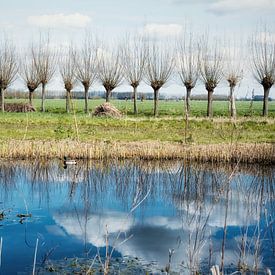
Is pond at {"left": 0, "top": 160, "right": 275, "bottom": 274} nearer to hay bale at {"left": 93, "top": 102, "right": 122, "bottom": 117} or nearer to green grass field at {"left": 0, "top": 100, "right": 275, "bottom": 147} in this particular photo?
green grass field at {"left": 0, "top": 100, "right": 275, "bottom": 147}

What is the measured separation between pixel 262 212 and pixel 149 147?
25.9 ft

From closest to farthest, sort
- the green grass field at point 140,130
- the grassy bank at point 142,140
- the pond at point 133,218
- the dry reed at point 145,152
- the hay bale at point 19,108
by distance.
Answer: the pond at point 133,218 < the dry reed at point 145,152 < the grassy bank at point 142,140 < the green grass field at point 140,130 < the hay bale at point 19,108

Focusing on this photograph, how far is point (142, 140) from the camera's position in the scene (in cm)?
2350

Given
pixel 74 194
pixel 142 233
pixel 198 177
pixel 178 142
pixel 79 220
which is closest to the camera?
pixel 142 233

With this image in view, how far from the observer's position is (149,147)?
20031mm

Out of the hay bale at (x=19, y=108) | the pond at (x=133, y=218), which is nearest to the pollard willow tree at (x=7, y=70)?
the hay bale at (x=19, y=108)

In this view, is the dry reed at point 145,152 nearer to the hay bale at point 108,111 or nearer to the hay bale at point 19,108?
the hay bale at point 108,111

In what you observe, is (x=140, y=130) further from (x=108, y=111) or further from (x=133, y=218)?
(x=133, y=218)

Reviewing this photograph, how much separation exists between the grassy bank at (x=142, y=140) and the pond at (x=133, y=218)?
77 cm

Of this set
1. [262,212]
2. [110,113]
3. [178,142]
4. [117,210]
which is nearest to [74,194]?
[117,210]

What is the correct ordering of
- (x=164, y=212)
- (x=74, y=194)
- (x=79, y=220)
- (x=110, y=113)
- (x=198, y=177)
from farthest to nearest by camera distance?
(x=110, y=113)
(x=198, y=177)
(x=74, y=194)
(x=164, y=212)
(x=79, y=220)

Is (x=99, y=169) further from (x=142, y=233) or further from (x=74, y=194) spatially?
(x=142, y=233)

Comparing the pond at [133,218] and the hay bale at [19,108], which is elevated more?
the hay bale at [19,108]

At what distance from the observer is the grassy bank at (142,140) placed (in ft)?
63.3
